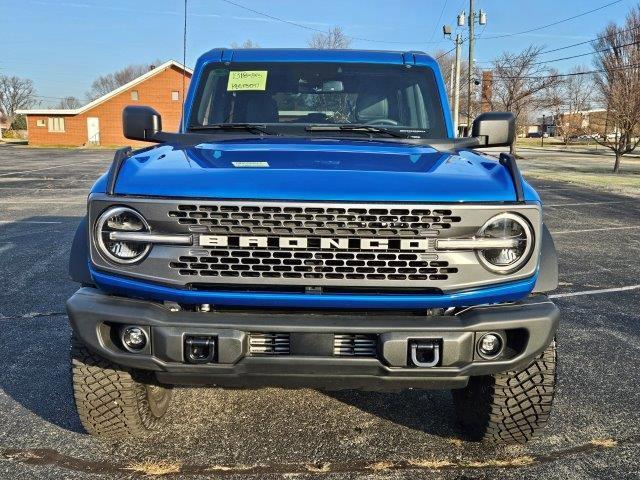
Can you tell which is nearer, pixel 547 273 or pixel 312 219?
pixel 312 219

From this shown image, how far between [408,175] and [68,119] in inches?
2268

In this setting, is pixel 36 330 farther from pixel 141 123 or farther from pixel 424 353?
pixel 424 353

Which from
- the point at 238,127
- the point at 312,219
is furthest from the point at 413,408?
the point at 238,127

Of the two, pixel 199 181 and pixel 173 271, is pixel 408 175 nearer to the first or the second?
pixel 199 181

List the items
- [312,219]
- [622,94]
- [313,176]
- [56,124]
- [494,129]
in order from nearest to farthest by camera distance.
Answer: [312,219] < [313,176] < [494,129] < [622,94] < [56,124]

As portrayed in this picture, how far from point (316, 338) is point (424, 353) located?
43cm

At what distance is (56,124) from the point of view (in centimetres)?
5525

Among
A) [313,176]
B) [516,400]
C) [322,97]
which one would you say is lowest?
[516,400]

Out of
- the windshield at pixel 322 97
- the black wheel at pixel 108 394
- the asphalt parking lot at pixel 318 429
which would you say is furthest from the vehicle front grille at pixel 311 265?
the windshield at pixel 322 97

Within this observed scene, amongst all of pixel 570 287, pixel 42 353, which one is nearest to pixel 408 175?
pixel 42 353

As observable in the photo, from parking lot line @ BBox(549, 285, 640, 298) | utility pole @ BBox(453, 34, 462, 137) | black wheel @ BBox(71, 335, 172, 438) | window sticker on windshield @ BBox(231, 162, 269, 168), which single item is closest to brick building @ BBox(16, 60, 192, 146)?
utility pole @ BBox(453, 34, 462, 137)

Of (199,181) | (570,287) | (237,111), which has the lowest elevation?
(570,287)

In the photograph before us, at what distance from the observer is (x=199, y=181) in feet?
8.42

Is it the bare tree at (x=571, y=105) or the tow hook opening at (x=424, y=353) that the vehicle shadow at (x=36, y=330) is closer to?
the tow hook opening at (x=424, y=353)
